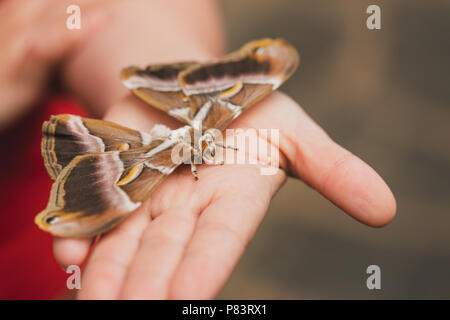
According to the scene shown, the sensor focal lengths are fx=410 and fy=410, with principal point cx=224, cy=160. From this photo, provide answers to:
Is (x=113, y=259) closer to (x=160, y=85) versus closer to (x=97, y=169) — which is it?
(x=97, y=169)

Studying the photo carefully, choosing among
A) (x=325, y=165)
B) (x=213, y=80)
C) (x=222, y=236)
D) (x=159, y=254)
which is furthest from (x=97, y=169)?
(x=325, y=165)

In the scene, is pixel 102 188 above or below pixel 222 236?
above

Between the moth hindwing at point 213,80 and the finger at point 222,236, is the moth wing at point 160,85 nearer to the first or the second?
the moth hindwing at point 213,80

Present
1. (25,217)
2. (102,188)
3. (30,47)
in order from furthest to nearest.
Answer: (25,217)
(30,47)
(102,188)

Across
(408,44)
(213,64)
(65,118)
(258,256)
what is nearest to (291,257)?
(258,256)

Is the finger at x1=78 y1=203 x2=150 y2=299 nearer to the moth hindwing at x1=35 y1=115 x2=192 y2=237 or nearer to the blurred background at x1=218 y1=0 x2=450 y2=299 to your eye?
the moth hindwing at x1=35 y1=115 x2=192 y2=237

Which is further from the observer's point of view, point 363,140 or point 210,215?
point 363,140
